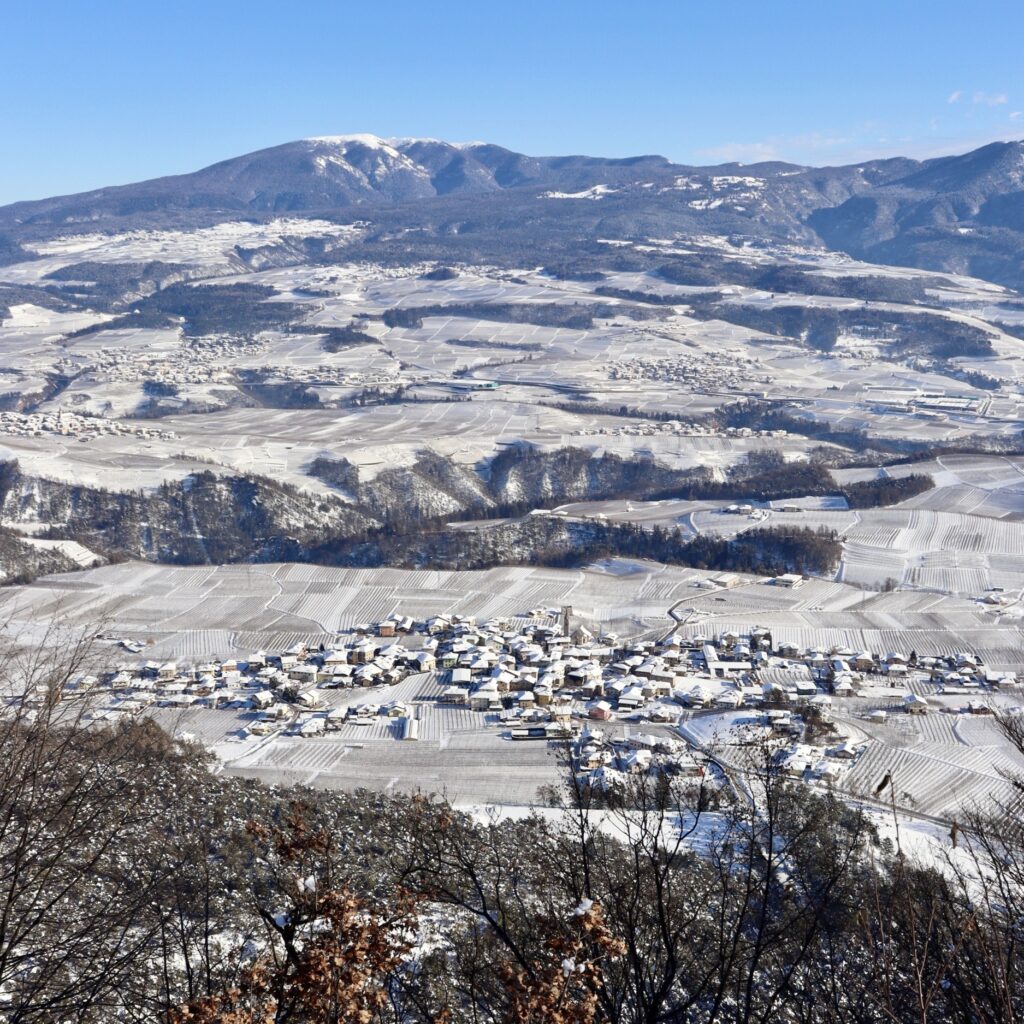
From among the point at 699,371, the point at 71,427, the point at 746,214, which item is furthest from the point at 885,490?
the point at 746,214

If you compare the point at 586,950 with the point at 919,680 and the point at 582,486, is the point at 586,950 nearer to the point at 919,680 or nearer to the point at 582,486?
the point at 919,680

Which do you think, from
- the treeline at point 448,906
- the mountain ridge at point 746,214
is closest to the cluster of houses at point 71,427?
the treeline at point 448,906

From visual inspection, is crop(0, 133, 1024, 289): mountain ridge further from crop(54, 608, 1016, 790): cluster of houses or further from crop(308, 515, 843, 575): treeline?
crop(54, 608, 1016, 790): cluster of houses

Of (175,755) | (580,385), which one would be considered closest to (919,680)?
(175,755)

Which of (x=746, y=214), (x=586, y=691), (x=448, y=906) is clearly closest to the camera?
(x=448, y=906)

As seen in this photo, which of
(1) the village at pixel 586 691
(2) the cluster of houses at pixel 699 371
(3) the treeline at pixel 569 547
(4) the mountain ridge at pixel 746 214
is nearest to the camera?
(1) the village at pixel 586 691

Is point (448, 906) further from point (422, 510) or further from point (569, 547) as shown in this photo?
point (422, 510)

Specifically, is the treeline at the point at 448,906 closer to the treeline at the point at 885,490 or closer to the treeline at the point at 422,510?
the treeline at the point at 422,510
